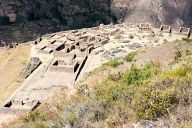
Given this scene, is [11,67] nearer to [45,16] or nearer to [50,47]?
[50,47]

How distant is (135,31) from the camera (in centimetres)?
6034

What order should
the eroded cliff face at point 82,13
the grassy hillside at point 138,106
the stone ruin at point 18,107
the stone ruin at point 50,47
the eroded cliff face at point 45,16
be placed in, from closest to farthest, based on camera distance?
the grassy hillside at point 138,106, the stone ruin at point 18,107, the stone ruin at point 50,47, the eroded cliff face at point 45,16, the eroded cliff face at point 82,13

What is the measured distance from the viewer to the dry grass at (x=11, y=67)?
42.7m

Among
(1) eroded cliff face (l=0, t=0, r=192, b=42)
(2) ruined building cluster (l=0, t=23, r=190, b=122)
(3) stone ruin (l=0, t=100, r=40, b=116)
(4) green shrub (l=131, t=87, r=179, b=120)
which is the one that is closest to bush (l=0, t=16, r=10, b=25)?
(1) eroded cliff face (l=0, t=0, r=192, b=42)

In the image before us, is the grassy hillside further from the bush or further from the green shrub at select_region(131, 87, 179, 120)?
the bush

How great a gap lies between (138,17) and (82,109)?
319 ft

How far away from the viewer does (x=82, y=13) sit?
11500 centimetres

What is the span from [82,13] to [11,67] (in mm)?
64486

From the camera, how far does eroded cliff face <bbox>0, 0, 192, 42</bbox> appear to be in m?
102

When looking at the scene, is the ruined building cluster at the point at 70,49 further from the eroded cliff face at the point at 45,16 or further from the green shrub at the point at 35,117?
the eroded cliff face at the point at 45,16

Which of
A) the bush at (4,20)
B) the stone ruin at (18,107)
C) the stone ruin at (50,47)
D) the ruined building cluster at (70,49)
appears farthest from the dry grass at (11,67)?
the bush at (4,20)

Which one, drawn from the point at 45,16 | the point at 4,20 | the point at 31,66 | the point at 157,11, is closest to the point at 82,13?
the point at 45,16

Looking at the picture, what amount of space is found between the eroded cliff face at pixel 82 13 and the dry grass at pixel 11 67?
36511 millimetres

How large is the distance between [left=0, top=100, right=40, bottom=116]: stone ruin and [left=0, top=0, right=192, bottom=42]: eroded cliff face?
203 ft
